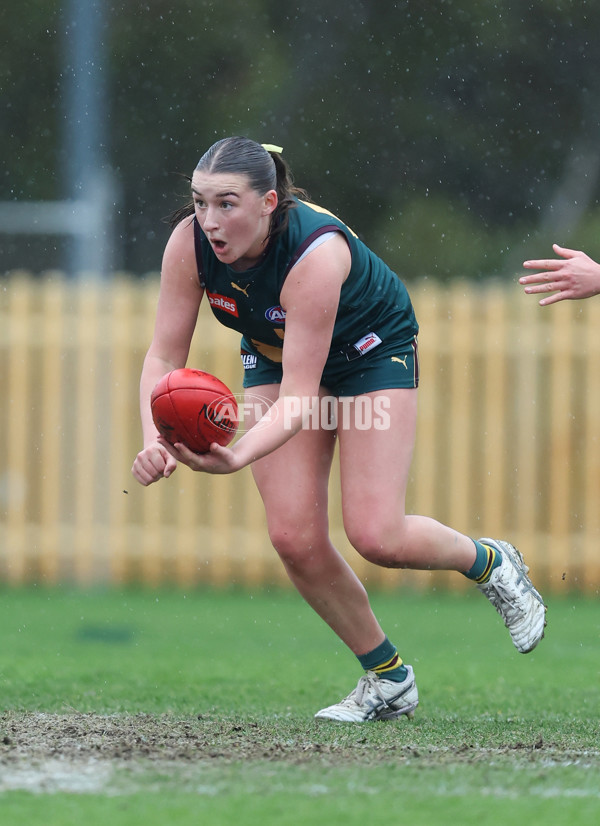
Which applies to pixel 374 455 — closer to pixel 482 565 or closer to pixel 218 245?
pixel 482 565

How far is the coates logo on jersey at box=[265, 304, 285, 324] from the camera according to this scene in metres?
4.96

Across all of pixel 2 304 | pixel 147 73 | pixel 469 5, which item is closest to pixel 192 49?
pixel 147 73

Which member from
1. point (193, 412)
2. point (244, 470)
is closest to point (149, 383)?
point (193, 412)

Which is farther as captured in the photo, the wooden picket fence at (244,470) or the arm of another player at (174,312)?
the wooden picket fence at (244,470)

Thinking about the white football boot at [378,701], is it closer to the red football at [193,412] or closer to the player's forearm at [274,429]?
the player's forearm at [274,429]

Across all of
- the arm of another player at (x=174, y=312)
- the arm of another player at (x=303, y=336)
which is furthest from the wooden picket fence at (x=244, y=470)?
the arm of another player at (x=303, y=336)

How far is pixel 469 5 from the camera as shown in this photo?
67.9 ft

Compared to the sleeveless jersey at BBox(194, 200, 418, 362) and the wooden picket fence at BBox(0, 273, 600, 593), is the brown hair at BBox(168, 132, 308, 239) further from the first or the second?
the wooden picket fence at BBox(0, 273, 600, 593)

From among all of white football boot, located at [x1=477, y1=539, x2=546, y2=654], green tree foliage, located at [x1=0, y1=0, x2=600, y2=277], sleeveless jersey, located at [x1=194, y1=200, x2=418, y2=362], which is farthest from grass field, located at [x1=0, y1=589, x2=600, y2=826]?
green tree foliage, located at [x1=0, y1=0, x2=600, y2=277]

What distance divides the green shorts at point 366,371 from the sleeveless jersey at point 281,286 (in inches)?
Result: 1.7

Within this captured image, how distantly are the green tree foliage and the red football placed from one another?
15640 mm

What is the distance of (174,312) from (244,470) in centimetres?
543

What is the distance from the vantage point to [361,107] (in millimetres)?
20688

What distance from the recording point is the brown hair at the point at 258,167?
466 cm
